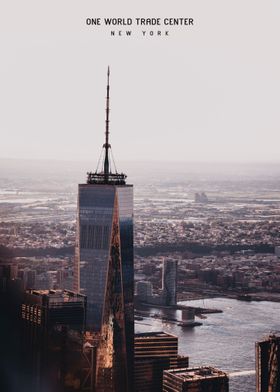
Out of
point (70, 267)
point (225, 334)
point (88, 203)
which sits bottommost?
point (225, 334)

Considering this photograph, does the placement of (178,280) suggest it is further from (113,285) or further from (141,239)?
(113,285)

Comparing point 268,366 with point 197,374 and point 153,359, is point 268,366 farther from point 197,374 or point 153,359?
point 197,374

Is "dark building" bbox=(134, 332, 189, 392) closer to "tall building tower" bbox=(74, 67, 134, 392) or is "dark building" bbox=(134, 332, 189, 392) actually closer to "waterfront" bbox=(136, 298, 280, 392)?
"tall building tower" bbox=(74, 67, 134, 392)

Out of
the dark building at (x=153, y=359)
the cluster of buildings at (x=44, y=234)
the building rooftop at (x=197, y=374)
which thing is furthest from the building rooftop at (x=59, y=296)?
the cluster of buildings at (x=44, y=234)

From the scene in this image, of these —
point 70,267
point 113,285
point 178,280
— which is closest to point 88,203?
point 113,285

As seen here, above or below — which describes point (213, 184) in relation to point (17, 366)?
above

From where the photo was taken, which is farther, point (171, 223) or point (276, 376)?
point (171, 223)

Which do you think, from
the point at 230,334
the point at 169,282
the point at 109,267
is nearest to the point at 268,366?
the point at 109,267

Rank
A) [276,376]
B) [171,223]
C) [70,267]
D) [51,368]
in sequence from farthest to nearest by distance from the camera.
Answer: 1. [171,223]
2. [70,267]
3. [276,376]
4. [51,368]
